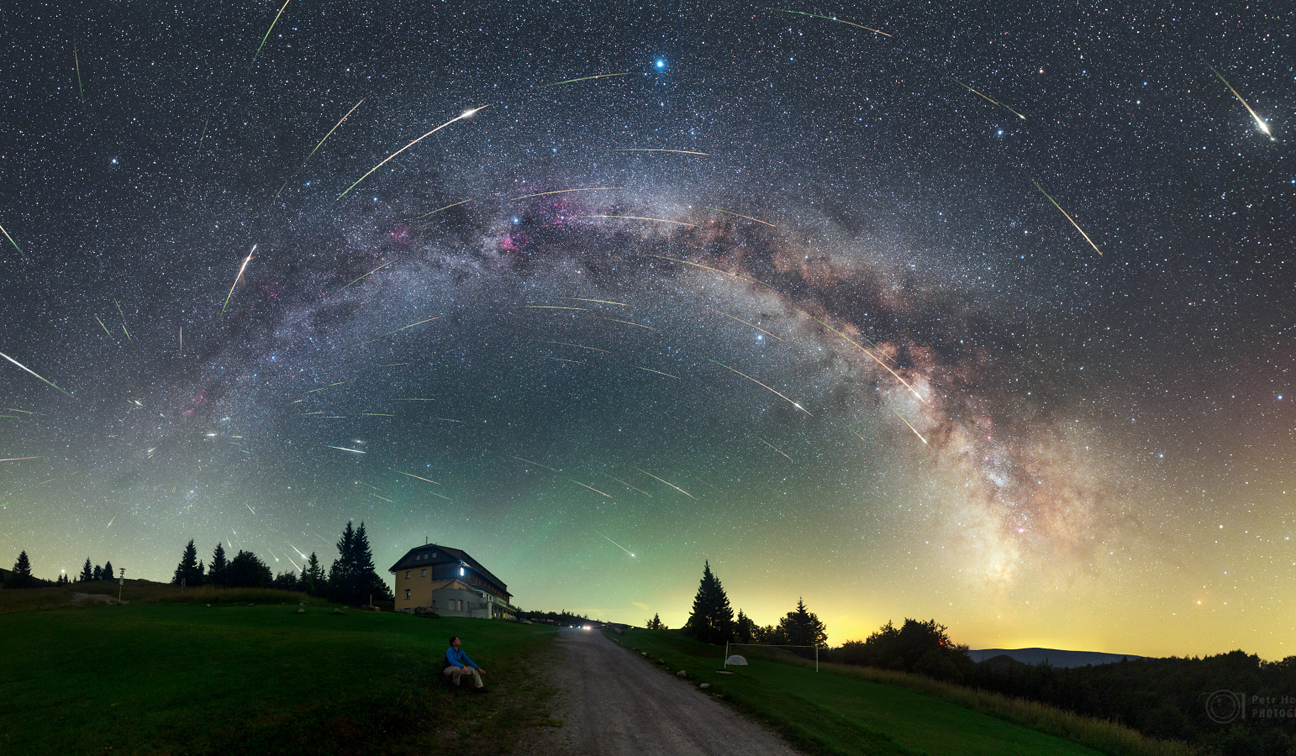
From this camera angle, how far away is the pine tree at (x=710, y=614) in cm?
8469

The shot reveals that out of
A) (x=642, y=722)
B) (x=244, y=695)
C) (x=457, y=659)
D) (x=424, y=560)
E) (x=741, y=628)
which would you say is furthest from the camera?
(x=741, y=628)

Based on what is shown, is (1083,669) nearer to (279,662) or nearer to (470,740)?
(470,740)

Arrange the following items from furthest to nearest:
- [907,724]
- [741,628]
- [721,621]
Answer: [741,628]
[721,621]
[907,724]

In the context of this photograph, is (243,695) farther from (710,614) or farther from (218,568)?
(218,568)

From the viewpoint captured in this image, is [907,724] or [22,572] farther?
[22,572]

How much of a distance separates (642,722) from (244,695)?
9.02m

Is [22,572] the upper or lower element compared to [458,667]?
lower

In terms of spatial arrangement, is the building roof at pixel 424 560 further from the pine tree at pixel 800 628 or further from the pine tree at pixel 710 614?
the pine tree at pixel 800 628

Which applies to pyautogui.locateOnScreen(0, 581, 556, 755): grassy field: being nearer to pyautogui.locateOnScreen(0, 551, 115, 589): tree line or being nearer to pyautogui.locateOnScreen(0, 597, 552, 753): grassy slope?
pyautogui.locateOnScreen(0, 597, 552, 753): grassy slope

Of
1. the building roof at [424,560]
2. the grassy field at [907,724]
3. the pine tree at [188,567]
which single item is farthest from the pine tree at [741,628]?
the pine tree at [188,567]

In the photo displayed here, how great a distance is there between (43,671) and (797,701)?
73.8 ft

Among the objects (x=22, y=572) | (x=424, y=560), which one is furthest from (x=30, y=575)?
(x=424, y=560)

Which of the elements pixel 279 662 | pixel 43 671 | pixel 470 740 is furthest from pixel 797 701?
pixel 43 671

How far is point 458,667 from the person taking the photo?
51.9 feet
